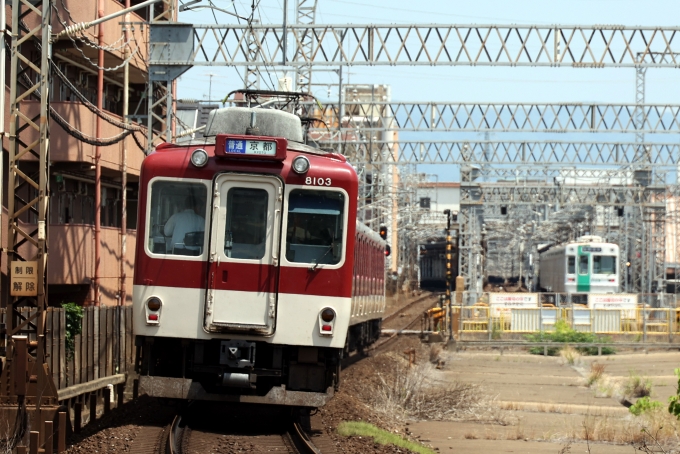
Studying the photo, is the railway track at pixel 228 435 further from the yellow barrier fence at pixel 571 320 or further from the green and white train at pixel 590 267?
the green and white train at pixel 590 267

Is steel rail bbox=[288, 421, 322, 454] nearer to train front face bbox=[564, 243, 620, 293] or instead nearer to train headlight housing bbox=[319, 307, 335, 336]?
train headlight housing bbox=[319, 307, 335, 336]

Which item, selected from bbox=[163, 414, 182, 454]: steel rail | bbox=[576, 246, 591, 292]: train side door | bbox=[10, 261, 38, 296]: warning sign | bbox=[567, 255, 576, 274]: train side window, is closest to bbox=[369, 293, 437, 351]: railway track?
bbox=[567, 255, 576, 274]: train side window

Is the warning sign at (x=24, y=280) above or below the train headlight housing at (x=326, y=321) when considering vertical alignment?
above

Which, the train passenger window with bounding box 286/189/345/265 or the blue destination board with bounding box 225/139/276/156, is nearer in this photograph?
the blue destination board with bounding box 225/139/276/156

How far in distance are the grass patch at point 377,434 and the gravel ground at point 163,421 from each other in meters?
0.13

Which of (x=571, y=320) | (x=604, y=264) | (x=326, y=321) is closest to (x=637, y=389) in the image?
(x=326, y=321)

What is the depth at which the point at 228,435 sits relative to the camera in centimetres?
1100

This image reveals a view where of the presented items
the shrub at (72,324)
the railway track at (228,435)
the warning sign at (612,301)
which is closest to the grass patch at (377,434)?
the railway track at (228,435)

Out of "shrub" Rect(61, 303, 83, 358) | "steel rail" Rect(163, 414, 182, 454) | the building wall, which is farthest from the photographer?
the building wall

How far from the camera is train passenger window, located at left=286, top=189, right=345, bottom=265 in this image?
438 inches

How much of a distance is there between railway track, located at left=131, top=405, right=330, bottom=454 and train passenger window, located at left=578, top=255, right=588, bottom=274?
3262 centimetres

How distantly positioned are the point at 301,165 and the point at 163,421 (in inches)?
132

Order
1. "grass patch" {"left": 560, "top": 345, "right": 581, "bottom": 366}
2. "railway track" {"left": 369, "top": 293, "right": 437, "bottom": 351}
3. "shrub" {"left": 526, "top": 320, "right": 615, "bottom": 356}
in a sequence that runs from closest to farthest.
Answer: "grass patch" {"left": 560, "top": 345, "right": 581, "bottom": 366} < "shrub" {"left": 526, "top": 320, "right": 615, "bottom": 356} < "railway track" {"left": 369, "top": 293, "right": 437, "bottom": 351}

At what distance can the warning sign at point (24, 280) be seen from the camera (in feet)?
36.0
